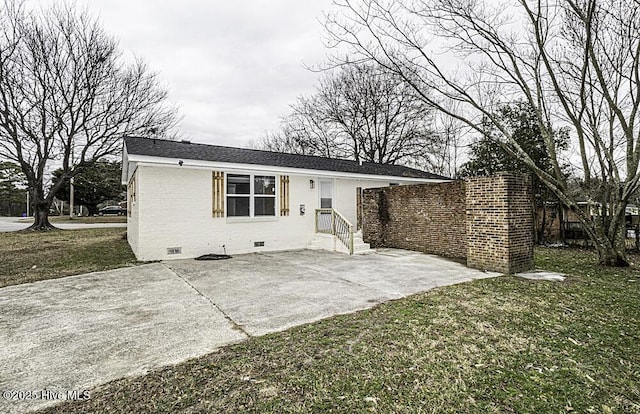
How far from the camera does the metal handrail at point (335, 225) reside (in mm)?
9861

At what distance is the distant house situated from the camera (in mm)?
8625

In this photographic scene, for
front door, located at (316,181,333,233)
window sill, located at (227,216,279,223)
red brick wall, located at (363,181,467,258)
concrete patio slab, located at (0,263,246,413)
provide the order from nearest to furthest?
concrete patio slab, located at (0,263,246,413), red brick wall, located at (363,181,467,258), window sill, located at (227,216,279,223), front door, located at (316,181,333,233)

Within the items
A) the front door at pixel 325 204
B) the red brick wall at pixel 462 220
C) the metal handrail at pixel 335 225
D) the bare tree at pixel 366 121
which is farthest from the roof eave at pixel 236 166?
the bare tree at pixel 366 121

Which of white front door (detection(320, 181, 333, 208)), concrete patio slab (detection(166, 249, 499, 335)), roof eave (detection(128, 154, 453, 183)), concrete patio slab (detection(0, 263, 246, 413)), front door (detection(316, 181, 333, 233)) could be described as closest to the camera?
concrete patio slab (detection(0, 263, 246, 413))

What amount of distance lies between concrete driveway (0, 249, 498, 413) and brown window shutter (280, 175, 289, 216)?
282cm

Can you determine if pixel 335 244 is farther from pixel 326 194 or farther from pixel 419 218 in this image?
pixel 419 218

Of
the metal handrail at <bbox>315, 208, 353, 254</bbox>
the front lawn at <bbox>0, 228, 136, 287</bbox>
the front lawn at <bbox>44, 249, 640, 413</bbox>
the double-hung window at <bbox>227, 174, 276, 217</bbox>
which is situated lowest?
the front lawn at <bbox>44, 249, 640, 413</bbox>

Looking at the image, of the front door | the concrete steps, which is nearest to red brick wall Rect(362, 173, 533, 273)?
the concrete steps

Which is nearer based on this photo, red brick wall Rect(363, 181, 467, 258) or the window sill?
red brick wall Rect(363, 181, 467, 258)

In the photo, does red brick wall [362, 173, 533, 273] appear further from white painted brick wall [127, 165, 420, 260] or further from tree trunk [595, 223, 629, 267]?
white painted brick wall [127, 165, 420, 260]

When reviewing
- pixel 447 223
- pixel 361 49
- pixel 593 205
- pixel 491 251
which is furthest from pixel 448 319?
pixel 361 49

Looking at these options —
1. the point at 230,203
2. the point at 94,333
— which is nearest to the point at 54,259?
the point at 230,203

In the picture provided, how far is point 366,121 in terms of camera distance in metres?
21.8

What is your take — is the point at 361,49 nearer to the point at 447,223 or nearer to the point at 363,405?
the point at 447,223
